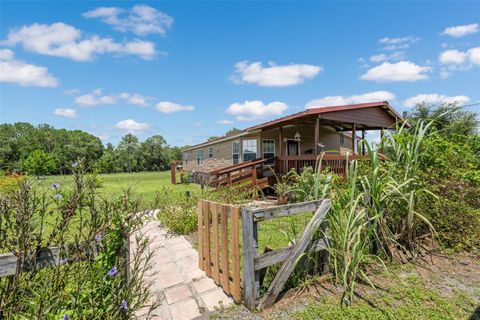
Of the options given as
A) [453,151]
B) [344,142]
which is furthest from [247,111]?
[453,151]

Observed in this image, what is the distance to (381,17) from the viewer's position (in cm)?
786

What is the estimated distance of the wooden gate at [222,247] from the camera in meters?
2.40

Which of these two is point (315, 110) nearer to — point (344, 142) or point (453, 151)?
point (453, 151)

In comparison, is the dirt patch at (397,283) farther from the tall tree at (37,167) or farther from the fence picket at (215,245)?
the tall tree at (37,167)

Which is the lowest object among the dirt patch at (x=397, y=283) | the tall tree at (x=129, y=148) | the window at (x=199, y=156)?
the dirt patch at (x=397, y=283)

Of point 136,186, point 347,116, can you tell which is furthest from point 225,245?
point 347,116

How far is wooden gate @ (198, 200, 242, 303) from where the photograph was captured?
2.40 meters

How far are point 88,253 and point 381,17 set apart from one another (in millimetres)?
10429

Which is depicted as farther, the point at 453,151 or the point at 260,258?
the point at 453,151

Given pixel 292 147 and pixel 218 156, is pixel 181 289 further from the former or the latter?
pixel 218 156

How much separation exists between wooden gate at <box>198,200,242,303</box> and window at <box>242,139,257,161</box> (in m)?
10.3

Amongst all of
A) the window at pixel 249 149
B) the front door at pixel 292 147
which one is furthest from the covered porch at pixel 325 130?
the window at pixel 249 149

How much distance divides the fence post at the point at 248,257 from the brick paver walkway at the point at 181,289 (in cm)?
33

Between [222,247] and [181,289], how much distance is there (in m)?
0.83
